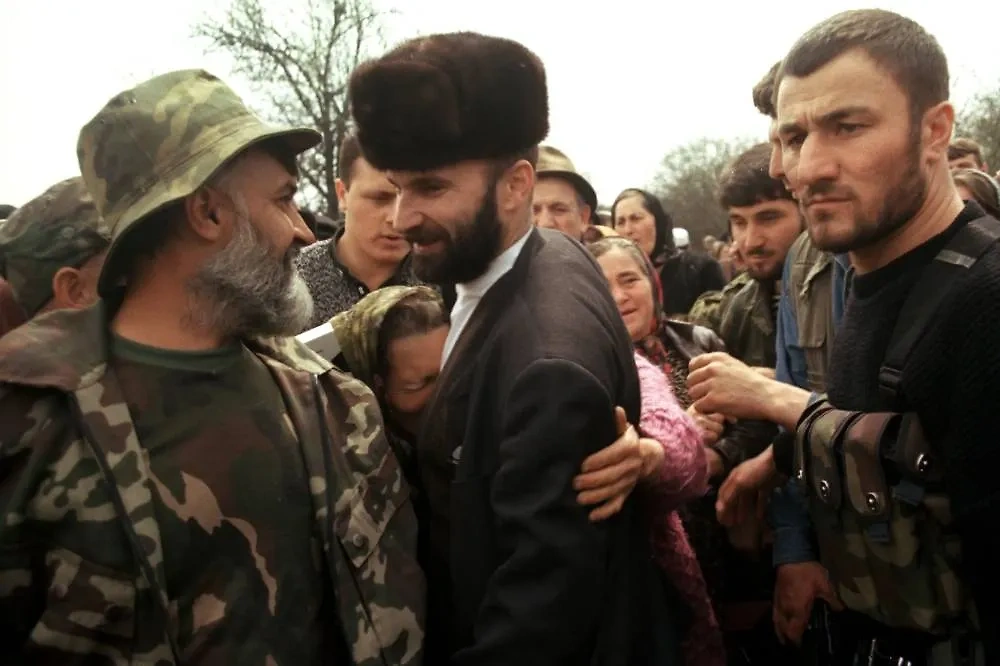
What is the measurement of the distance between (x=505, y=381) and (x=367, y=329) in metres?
0.78

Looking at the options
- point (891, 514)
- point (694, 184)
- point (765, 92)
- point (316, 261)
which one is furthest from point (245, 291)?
point (694, 184)

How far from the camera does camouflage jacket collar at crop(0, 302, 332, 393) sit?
1.59 meters

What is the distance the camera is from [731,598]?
115 inches

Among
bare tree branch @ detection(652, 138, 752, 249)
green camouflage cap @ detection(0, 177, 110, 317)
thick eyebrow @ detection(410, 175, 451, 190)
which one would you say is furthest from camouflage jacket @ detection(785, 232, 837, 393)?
bare tree branch @ detection(652, 138, 752, 249)

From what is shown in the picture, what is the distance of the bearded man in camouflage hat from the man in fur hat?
0.69ft

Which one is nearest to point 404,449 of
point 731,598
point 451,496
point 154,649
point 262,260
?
point 451,496

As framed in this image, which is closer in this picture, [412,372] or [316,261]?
[412,372]

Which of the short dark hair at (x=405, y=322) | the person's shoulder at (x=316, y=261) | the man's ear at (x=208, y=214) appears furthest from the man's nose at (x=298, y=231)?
the person's shoulder at (x=316, y=261)

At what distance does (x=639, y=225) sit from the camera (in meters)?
5.47

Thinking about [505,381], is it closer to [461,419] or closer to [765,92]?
[461,419]

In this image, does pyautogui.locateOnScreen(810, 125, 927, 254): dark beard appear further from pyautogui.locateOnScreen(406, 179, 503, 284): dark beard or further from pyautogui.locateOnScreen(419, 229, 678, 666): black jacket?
pyautogui.locateOnScreen(406, 179, 503, 284): dark beard

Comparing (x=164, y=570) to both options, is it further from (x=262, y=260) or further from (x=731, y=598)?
(x=731, y=598)

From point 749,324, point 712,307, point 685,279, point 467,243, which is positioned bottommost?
point 685,279

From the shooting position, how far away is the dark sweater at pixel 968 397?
1617 millimetres
